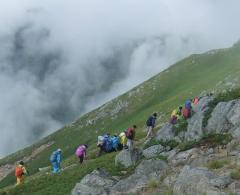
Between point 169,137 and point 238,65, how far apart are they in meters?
143

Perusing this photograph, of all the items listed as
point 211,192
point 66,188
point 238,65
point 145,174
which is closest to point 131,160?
point 66,188

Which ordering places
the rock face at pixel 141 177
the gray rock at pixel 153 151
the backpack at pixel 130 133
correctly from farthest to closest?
1. the backpack at pixel 130 133
2. the gray rock at pixel 153 151
3. the rock face at pixel 141 177

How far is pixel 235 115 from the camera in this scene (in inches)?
1532

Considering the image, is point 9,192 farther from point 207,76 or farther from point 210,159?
point 207,76

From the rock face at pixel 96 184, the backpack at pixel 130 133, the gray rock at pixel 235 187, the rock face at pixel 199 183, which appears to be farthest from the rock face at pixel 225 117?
the backpack at pixel 130 133

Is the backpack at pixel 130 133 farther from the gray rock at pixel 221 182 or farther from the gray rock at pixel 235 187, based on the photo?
the gray rock at pixel 235 187

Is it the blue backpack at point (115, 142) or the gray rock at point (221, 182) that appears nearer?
the gray rock at point (221, 182)

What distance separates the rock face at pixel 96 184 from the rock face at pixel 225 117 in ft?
30.7

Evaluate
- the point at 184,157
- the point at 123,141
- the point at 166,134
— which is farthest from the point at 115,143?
the point at 184,157

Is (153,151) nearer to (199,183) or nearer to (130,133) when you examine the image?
(130,133)

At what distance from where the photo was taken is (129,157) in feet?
135

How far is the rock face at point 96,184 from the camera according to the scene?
31.8m

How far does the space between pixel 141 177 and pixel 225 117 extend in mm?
10578

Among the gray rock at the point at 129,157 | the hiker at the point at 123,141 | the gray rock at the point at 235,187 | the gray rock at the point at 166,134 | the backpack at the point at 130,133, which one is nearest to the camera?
the gray rock at the point at 235,187
